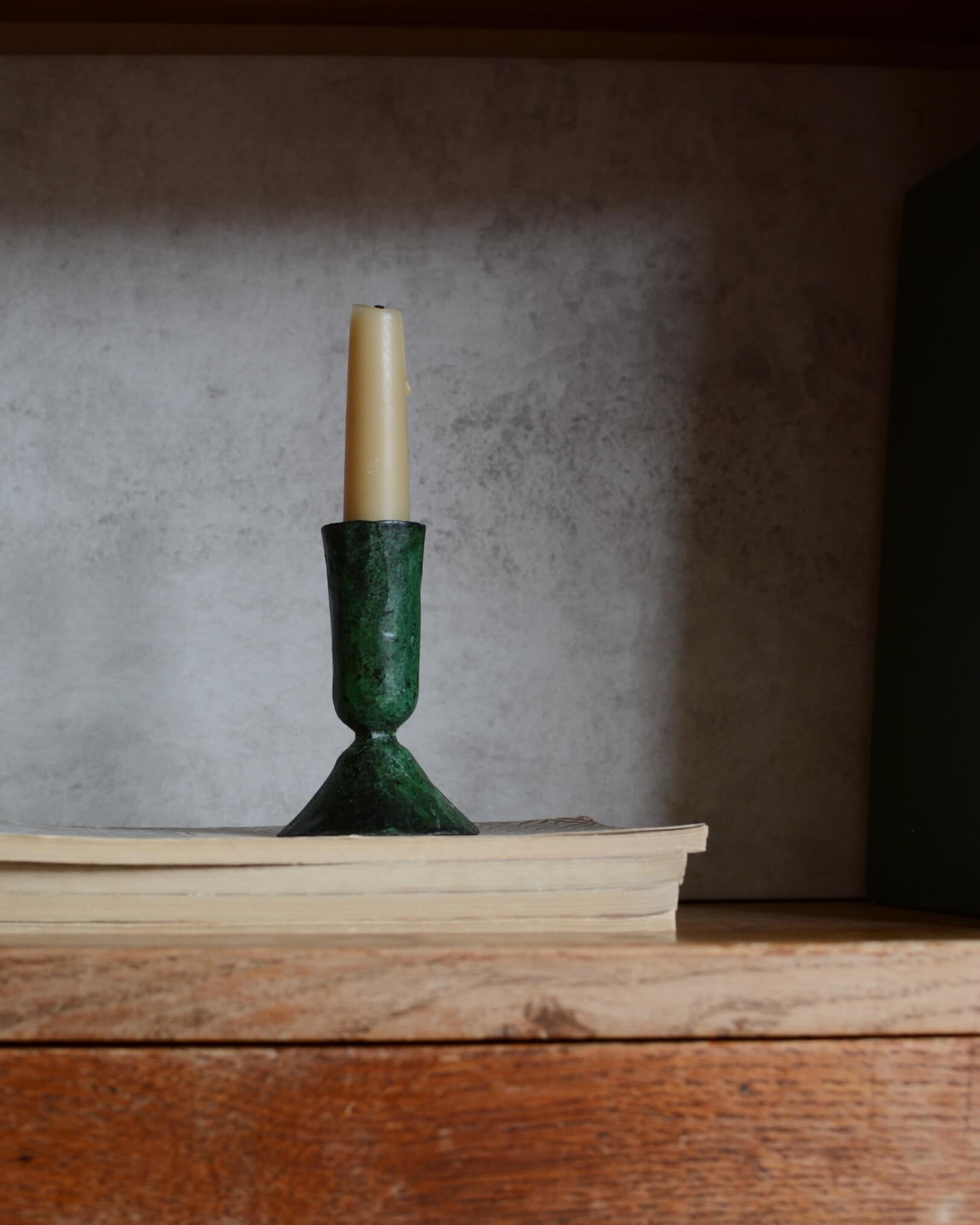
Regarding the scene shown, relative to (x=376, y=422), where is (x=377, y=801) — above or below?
below

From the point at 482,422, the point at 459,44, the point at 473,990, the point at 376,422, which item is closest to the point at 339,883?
the point at 473,990

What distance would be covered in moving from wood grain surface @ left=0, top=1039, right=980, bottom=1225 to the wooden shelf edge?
2.70 ft

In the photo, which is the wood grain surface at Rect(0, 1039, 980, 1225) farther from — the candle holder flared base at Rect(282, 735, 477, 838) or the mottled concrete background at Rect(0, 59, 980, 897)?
the mottled concrete background at Rect(0, 59, 980, 897)

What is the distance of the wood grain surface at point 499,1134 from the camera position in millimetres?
485

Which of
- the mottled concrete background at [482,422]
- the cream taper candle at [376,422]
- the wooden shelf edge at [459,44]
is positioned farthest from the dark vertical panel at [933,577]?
the cream taper candle at [376,422]

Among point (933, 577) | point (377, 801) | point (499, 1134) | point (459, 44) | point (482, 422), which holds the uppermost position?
point (459, 44)

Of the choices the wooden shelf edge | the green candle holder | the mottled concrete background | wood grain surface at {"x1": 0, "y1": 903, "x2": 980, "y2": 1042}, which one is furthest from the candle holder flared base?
the wooden shelf edge

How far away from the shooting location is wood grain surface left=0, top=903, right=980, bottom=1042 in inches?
19.2

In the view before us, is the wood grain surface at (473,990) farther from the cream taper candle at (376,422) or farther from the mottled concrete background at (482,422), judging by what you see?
the mottled concrete background at (482,422)

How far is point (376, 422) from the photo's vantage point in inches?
25.8

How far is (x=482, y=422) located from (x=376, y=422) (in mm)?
314

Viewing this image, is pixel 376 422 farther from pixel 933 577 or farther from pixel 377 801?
pixel 933 577

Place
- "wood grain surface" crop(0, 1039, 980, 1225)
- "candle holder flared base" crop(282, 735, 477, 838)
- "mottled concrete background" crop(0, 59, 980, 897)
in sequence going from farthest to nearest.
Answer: "mottled concrete background" crop(0, 59, 980, 897), "candle holder flared base" crop(282, 735, 477, 838), "wood grain surface" crop(0, 1039, 980, 1225)

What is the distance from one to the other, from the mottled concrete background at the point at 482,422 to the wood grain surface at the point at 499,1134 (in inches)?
17.3
